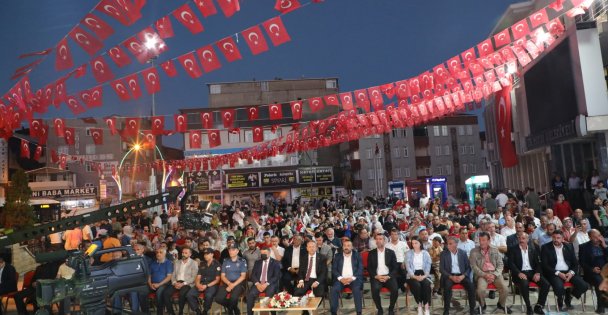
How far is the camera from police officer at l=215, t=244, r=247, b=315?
9414 mm

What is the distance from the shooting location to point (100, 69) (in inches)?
364

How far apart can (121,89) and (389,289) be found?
7.57 m

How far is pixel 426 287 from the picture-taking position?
9.02 metres

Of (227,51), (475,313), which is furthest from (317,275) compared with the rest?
(227,51)

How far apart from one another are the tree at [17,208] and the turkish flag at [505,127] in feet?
86.8

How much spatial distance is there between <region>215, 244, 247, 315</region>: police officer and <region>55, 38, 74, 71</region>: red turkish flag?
4.62 m

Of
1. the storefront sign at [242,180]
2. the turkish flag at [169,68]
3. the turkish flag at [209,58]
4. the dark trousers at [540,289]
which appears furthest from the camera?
the storefront sign at [242,180]

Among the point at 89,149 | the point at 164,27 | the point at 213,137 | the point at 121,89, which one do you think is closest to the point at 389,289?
the point at 164,27

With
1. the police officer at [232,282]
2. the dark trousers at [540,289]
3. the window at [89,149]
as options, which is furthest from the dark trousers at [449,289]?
the window at [89,149]

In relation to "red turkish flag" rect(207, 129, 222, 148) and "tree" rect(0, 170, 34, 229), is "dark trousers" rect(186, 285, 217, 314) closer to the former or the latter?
"red turkish flag" rect(207, 129, 222, 148)

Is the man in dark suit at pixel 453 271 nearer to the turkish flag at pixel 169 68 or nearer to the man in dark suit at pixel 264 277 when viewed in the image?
the man in dark suit at pixel 264 277

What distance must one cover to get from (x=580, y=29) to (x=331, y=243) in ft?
38.8

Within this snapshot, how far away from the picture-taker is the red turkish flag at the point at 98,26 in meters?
7.67

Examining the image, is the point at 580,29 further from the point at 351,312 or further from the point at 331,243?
the point at 351,312
